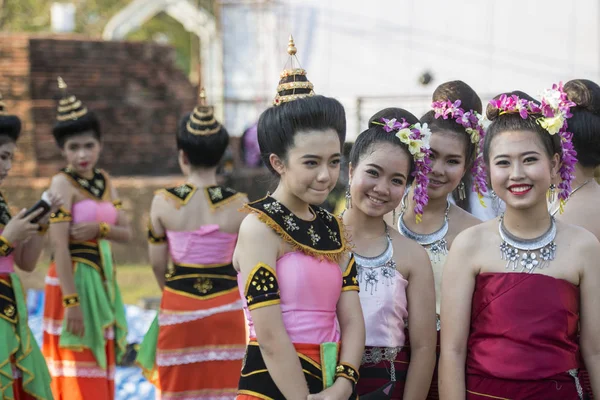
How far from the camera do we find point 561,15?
11.5 meters

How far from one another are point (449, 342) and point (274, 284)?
2.26ft

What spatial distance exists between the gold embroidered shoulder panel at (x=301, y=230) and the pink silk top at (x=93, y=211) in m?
2.40

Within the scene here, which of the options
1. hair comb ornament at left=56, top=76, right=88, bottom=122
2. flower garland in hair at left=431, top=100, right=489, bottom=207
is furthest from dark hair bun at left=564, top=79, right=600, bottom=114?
hair comb ornament at left=56, top=76, right=88, bottom=122

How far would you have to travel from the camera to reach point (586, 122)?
136 inches

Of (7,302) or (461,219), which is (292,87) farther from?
(7,302)

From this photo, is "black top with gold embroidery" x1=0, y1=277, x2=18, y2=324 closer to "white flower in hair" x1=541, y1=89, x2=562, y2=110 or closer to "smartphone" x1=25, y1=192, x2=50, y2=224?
"smartphone" x1=25, y1=192, x2=50, y2=224

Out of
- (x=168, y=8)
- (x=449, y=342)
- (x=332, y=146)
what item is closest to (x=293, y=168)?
(x=332, y=146)

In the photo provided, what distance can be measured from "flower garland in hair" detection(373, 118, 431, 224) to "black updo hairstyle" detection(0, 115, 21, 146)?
1.95 m

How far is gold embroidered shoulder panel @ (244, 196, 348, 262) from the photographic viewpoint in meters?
2.73

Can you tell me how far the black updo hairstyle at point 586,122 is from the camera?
3.46m

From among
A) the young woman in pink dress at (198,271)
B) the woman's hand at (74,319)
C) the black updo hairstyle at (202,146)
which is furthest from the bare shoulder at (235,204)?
the woman's hand at (74,319)

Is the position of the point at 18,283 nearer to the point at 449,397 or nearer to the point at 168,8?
the point at 449,397

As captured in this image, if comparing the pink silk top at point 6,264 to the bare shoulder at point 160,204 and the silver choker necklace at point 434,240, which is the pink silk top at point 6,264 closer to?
the bare shoulder at point 160,204

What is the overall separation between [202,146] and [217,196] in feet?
0.98
